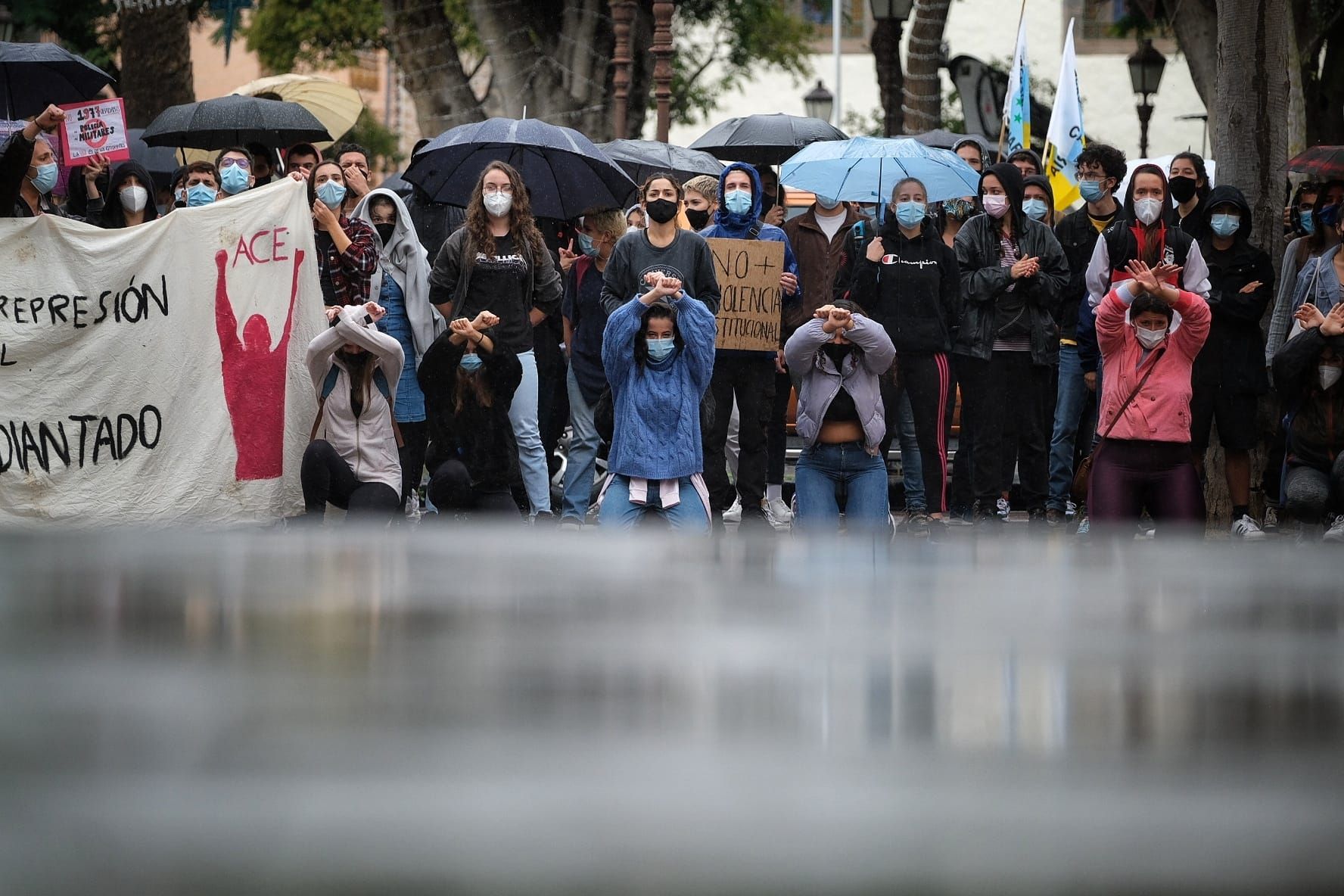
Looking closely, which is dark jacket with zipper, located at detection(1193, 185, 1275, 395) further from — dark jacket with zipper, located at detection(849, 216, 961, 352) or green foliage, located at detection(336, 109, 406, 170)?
green foliage, located at detection(336, 109, 406, 170)

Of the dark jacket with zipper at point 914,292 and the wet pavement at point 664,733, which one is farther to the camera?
the dark jacket with zipper at point 914,292

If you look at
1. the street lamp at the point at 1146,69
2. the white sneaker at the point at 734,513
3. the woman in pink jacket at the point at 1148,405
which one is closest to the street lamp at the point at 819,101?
the street lamp at the point at 1146,69

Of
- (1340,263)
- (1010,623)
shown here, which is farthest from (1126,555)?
(1340,263)

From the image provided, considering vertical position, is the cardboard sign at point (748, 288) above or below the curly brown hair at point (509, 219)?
below

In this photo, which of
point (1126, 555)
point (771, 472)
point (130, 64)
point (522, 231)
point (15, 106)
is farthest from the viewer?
point (130, 64)

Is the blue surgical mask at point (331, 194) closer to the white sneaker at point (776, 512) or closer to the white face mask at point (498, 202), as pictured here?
the white face mask at point (498, 202)

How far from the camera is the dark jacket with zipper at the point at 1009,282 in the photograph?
9.95 meters

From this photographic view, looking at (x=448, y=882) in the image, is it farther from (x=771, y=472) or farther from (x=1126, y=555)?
(x=771, y=472)

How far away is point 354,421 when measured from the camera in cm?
855

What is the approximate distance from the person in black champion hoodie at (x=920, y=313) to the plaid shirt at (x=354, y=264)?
249 centimetres

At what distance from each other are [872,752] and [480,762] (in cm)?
20

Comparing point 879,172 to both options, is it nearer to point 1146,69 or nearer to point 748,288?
point 748,288

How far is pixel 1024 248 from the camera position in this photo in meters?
10.1

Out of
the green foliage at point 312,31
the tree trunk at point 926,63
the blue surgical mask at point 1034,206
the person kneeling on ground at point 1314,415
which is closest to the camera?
the person kneeling on ground at point 1314,415
